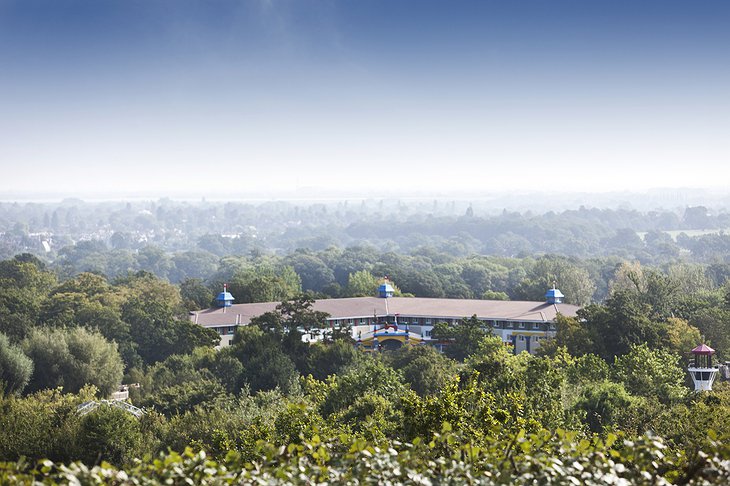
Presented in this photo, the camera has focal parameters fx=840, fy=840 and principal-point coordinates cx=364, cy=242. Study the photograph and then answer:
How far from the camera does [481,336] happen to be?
1199 inches

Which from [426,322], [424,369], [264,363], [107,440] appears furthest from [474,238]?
[107,440]

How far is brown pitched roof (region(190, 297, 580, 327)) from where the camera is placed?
35.2 metres

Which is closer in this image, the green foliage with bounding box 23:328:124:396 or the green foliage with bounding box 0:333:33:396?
the green foliage with bounding box 0:333:33:396

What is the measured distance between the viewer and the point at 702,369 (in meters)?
23.6

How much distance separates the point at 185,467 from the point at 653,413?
14025mm

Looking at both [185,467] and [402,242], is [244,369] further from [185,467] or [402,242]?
[402,242]

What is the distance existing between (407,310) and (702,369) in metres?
15.6

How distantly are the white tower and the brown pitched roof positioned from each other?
10812 millimetres

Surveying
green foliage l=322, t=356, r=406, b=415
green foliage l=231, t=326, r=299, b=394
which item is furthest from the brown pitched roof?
green foliage l=322, t=356, r=406, b=415

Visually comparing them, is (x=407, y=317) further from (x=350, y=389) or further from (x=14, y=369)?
(x=350, y=389)

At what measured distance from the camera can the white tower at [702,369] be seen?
77.0 ft

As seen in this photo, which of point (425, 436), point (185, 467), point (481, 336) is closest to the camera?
point (185, 467)

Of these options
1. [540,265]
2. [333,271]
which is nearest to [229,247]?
[333,271]

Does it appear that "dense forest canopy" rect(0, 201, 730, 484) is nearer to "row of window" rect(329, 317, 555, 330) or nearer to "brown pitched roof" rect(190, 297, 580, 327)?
"brown pitched roof" rect(190, 297, 580, 327)
